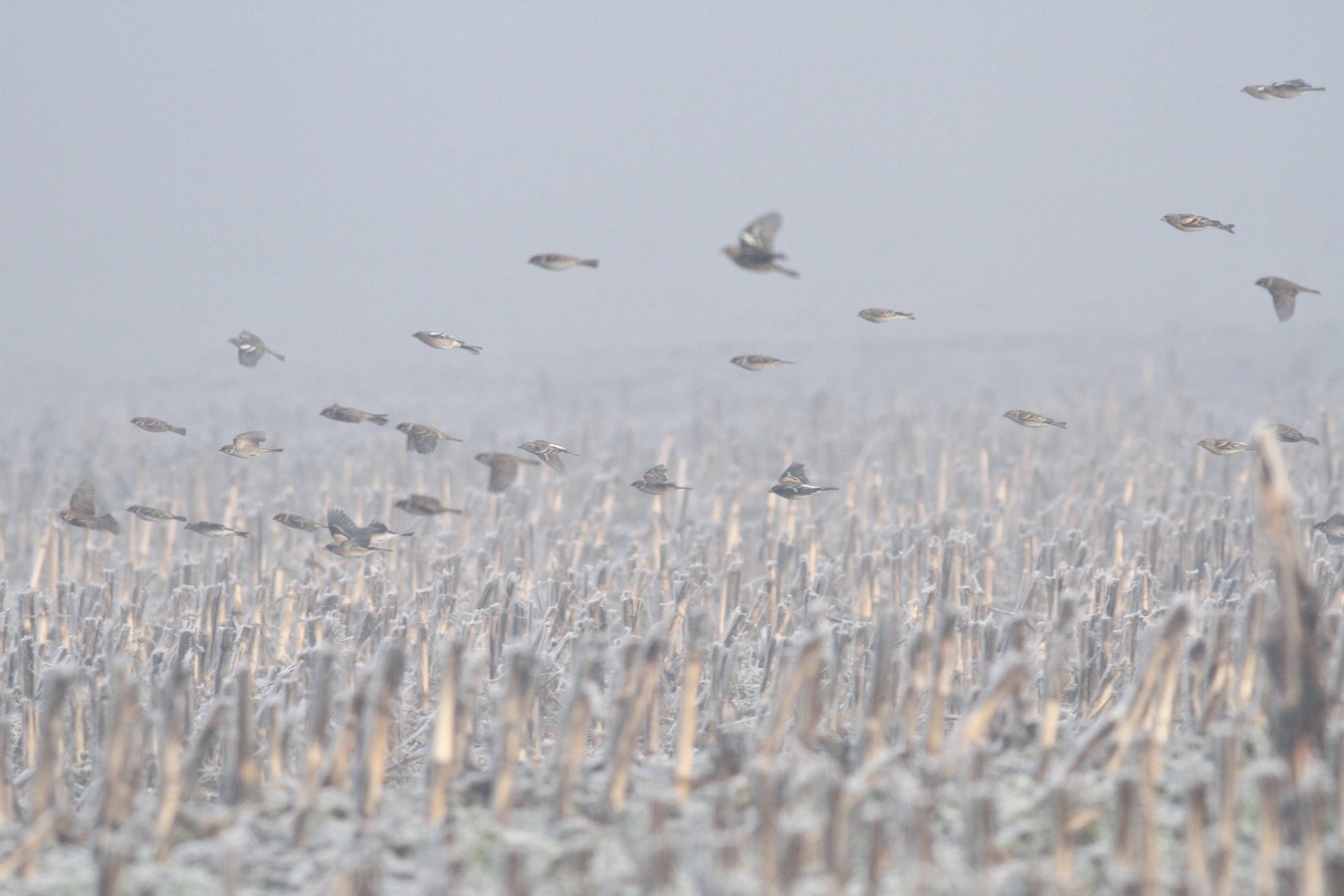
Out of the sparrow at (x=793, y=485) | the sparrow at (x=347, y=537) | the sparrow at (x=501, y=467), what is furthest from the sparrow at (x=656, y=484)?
the sparrow at (x=347, y=537)

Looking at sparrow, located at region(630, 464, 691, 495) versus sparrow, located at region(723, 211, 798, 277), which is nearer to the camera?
sparrow, located at region(723, 211, 798, 277)

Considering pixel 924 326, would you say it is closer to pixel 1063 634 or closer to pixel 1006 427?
pixel 1006 427

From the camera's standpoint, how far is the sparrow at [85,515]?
608cm

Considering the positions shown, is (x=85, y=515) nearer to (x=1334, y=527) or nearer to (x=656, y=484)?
(x=656, y=484)

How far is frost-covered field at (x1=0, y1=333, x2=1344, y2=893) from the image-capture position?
3.42 metres

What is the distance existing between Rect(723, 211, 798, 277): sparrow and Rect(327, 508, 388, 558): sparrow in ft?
8.24

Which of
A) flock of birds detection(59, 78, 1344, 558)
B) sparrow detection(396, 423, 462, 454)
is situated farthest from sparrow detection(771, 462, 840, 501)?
sparrow detection(396, 423, 462, 454)

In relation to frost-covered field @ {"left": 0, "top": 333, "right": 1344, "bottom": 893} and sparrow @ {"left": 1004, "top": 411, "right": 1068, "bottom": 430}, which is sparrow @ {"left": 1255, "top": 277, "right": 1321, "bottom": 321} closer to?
frost-covered field @ {"left": 0, "top": 333, "right": 1344, "bottom": 893}

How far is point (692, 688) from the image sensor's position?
12.9ft

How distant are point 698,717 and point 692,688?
1367mm

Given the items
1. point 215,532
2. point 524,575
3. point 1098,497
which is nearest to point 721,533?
point 524,575

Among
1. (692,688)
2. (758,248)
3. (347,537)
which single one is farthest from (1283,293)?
(347,537)

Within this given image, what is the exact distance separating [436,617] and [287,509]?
3339 millimetres

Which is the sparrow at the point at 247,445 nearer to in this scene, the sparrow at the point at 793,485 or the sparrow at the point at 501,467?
the sparrow at the point at 501,467
